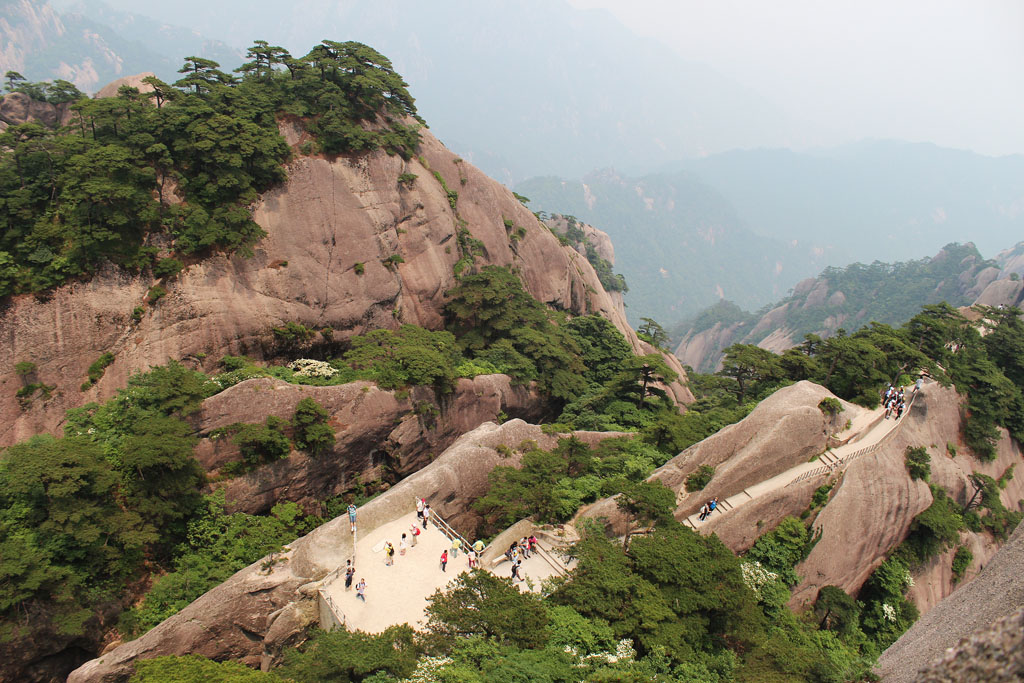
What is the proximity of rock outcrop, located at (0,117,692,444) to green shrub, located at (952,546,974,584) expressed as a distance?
17.6 m

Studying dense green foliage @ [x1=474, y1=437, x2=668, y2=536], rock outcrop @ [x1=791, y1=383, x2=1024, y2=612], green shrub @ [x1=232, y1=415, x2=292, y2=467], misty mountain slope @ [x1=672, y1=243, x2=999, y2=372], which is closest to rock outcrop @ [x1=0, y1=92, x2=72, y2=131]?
green shrub @ [x1=232, y1=415, x2=292, y2=467]

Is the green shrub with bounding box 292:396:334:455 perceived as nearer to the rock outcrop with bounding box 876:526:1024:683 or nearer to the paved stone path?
the paved stone path

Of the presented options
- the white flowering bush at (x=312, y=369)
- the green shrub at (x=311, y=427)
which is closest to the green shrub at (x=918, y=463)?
the green shrub at (x=311, y=427)

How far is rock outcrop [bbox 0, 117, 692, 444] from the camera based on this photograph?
1884cm

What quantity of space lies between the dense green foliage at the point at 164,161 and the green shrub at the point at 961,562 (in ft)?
97.8

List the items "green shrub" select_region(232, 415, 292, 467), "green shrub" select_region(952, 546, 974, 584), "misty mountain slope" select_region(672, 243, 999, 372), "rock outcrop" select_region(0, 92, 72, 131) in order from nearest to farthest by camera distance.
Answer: "green shrub" select_region(232, 415, 292, 467) → "green shrub" select_region(952, 546, 974, 584) → "rock outcrop" select_region(0, 92, 72, 131) → "misty mountain slope" select_region(672, 243, 999, 372)

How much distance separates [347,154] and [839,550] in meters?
26.2

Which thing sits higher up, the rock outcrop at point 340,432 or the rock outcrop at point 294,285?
the rock outcrop at point 294,285

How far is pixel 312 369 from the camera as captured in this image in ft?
72.0

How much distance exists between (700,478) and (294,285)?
18.1 m

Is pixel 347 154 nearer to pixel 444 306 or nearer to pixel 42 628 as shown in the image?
pixel 444 306

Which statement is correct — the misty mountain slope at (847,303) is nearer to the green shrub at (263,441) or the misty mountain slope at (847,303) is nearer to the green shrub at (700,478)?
the green shrub at (700,478)

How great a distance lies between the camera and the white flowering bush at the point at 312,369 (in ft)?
71.1

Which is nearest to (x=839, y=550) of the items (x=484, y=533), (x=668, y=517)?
(x=668, y=517)
